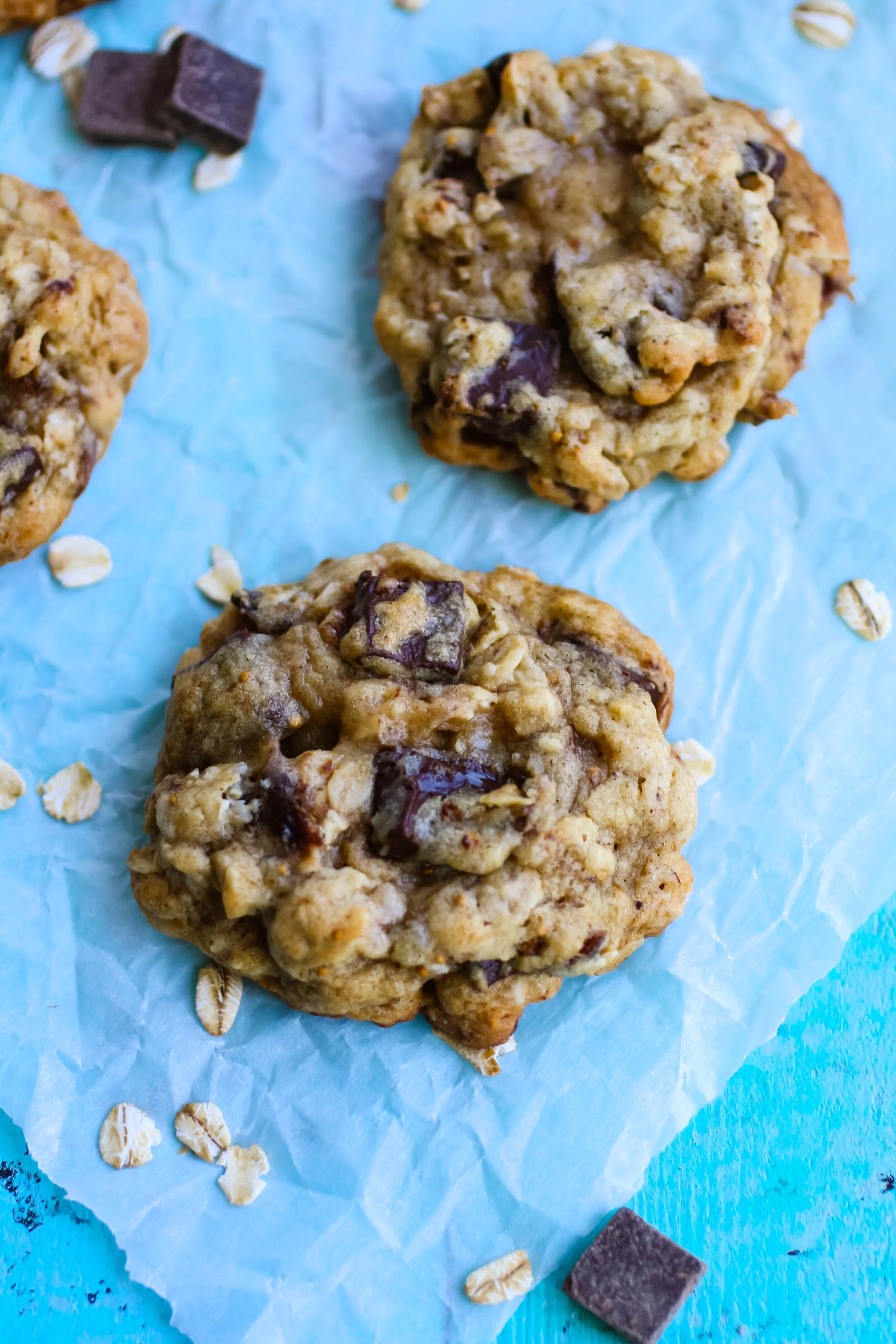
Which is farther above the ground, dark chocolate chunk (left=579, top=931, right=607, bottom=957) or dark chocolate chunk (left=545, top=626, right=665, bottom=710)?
dark chocolate chunk (left=545, top=626, right=665, bottom=710)

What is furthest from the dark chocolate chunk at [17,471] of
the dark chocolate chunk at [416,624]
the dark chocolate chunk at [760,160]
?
the dark chocolate chunk at [760,160]

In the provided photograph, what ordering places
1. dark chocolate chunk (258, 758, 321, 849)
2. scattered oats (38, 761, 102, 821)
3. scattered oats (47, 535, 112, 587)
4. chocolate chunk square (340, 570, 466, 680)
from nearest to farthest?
dark chocolate chunk (258, 758, 321, 849), chocolate chunk square (340, 570, 466, 680), scattered oats (38, 761, 102, 821), scattered oats (47, 535, 112, 587)

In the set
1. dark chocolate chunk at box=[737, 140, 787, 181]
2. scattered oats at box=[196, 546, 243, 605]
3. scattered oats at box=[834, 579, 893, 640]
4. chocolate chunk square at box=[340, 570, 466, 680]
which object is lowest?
scattered oats at box=[196, 546, 243, 605]

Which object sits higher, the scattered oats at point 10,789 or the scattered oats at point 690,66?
the scattered oats at point 690,66

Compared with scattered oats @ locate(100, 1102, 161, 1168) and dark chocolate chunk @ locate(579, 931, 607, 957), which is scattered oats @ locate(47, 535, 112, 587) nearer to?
scattered oats @ locate(100, 1102, 161, 1168)

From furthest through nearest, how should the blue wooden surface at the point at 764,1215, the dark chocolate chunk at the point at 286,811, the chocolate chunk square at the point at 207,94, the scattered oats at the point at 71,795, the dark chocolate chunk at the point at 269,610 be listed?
the chocolate chunk square at the point at 207,94 < the scattered oats at the point at 71,795 < the dark chocolate chunk at the point at 269,610 < the blue wooden surface at the point at 764,1215 < the dark chocolate chunk at the point at 286,811

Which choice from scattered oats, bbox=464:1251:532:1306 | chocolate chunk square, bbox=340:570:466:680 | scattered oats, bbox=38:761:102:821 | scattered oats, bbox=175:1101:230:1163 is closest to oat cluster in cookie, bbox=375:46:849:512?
chocolate chunk square, bbox=340:570:466:680

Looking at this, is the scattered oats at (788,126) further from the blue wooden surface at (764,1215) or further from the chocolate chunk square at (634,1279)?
the chocolate chunk square at (634,1279)
